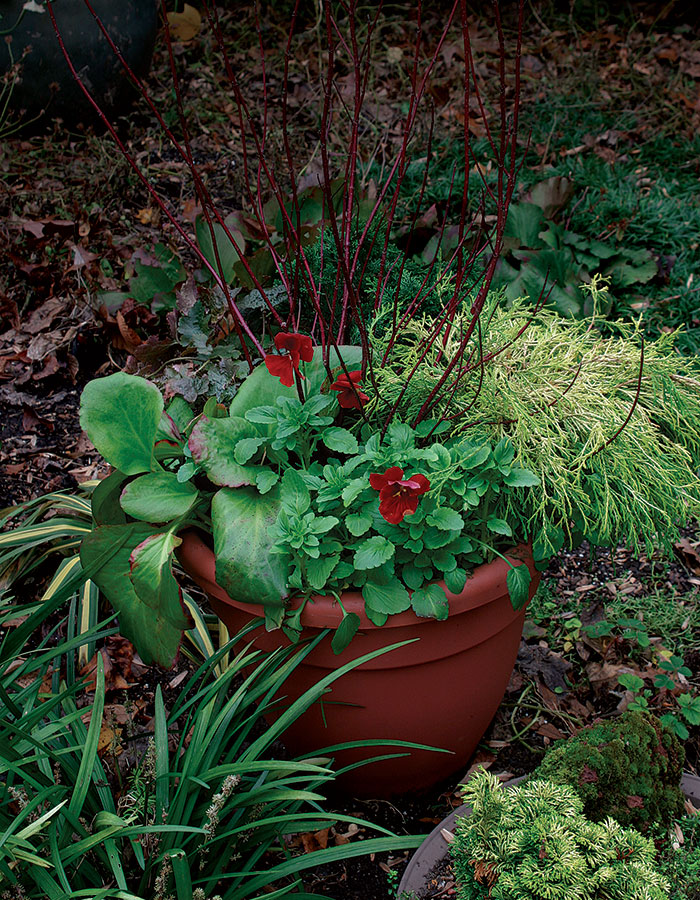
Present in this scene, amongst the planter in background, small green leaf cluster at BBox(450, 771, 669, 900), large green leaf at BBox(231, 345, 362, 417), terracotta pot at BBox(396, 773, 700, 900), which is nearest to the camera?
small green leaf cluster at BBox(450, 771, 669, 900)

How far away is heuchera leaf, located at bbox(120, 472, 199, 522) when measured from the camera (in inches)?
64.0

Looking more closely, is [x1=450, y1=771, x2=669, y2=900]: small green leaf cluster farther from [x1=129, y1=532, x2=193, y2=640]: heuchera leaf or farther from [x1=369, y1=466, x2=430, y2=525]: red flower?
[x1=129, y1=532, x2=193, y2=640]: heuchera leaf

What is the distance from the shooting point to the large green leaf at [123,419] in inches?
66.7

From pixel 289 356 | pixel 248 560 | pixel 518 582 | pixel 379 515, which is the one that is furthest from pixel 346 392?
pixel 518 582

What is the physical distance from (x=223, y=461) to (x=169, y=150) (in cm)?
341

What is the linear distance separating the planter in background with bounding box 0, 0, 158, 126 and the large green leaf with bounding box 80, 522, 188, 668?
2969mm

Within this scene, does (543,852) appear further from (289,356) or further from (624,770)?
(289,356)

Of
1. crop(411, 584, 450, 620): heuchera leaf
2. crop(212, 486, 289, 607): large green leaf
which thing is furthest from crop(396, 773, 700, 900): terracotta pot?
crop(212, 486, 289, 607): large green leaf

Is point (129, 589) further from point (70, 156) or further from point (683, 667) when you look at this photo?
point (70, 156)

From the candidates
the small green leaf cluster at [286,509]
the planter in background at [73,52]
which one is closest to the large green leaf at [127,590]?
the small green leaf cluster at [286,509]

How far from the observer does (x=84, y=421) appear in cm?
170

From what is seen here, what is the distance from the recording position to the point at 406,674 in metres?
1.69

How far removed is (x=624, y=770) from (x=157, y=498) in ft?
3.41

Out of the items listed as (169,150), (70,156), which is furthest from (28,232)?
(169,150)
